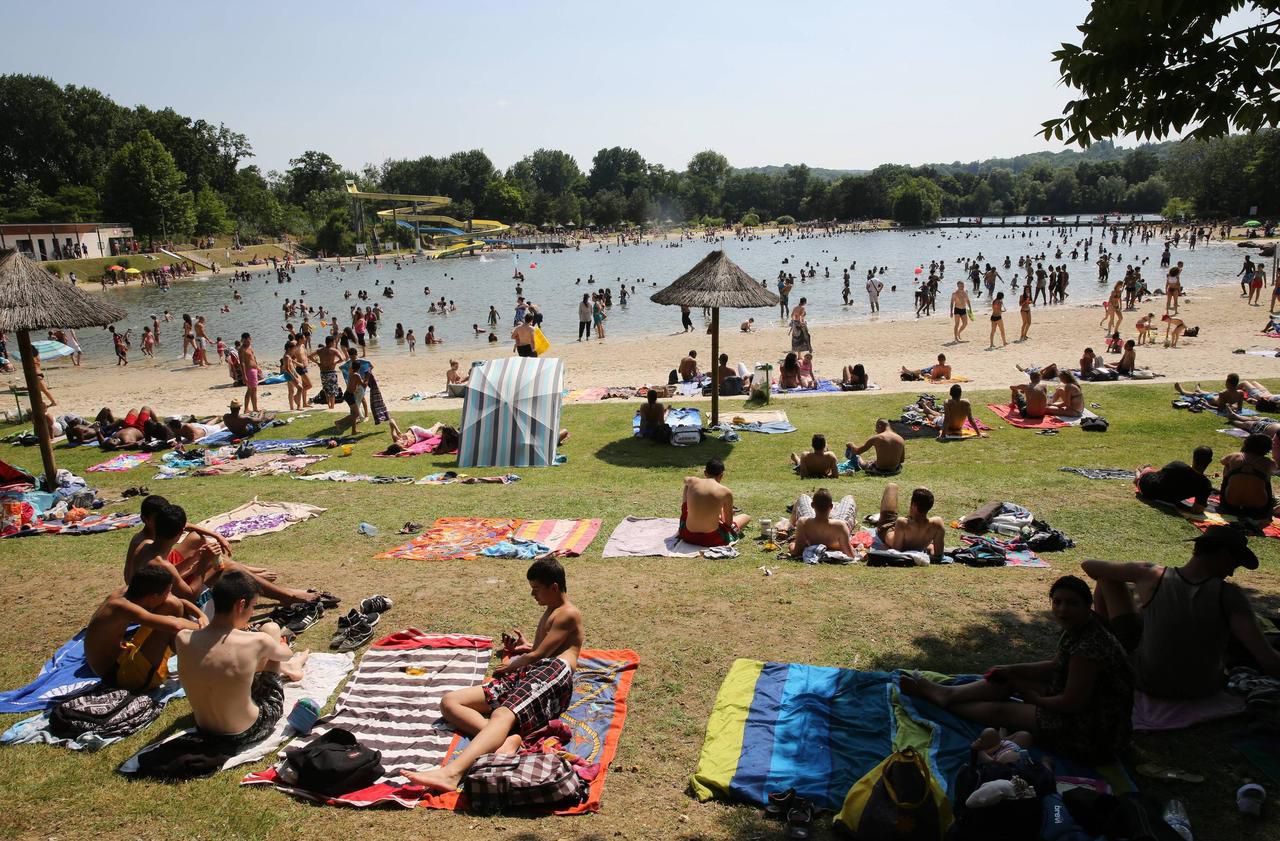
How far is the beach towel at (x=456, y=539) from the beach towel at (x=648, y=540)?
3.79 ft

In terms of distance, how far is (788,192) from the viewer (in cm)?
15425

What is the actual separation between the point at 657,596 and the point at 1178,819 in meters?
3.76

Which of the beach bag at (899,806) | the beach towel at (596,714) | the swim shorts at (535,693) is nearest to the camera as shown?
the beach bag at (899,806)

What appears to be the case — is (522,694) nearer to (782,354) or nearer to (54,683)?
(54,683)

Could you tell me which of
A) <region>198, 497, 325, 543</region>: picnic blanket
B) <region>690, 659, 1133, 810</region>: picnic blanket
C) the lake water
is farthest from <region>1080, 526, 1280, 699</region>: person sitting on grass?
the lake water

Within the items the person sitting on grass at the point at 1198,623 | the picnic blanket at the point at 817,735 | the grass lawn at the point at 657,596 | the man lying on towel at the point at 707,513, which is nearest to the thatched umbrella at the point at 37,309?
the grass lawn at the point at 657,596

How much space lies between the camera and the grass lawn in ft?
13.3

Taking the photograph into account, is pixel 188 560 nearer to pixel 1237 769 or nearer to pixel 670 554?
pixel 670 554

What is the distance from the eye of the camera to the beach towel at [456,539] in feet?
25.9

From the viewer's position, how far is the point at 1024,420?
13031 mm

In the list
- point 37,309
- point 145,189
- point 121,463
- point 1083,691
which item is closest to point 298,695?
point 1083,691

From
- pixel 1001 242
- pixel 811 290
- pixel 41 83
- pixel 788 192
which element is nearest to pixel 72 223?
pixel 41 83

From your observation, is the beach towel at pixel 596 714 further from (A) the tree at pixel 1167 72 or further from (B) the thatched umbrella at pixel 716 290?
(B) the thatched umbrella at pixel 716 290

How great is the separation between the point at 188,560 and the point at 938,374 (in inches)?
579
